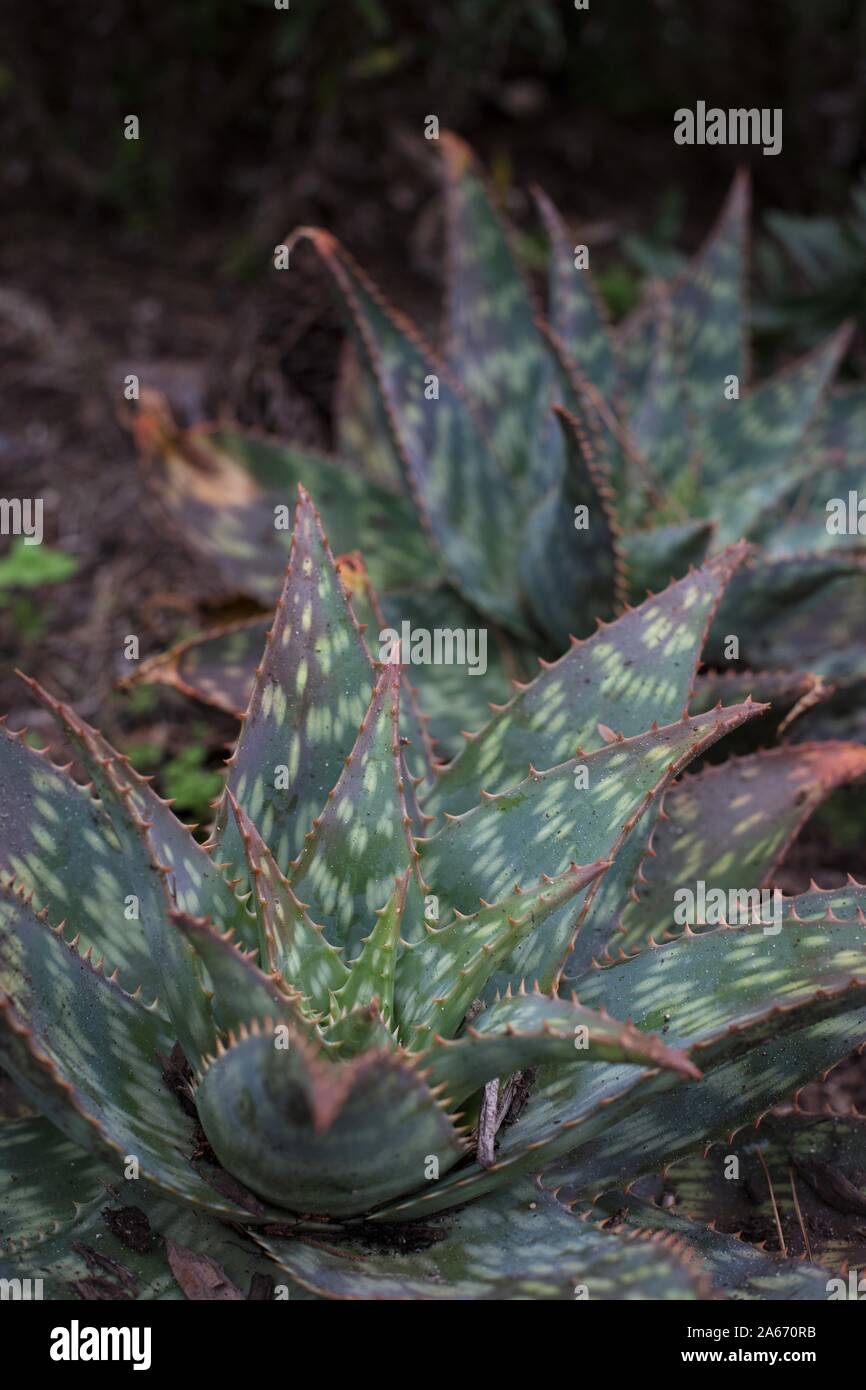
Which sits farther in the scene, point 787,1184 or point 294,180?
point 294,180

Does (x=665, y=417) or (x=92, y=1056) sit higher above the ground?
(x=665, y=417)

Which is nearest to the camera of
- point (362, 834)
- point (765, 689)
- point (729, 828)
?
point (362, 834)

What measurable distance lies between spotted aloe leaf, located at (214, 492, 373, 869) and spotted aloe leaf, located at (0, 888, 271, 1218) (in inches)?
9.4

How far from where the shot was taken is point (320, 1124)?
132 centimetres

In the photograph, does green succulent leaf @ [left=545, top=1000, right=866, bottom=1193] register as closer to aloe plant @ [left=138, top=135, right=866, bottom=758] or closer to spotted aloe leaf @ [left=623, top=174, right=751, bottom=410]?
aloe plant @ [left=138, top=135, right=866, bottom=758]

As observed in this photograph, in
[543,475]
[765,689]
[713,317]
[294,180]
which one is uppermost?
[294,180]

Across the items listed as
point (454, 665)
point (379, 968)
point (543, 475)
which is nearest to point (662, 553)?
point (543, 475)

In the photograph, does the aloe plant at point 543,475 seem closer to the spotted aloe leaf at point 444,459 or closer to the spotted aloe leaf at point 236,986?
the spotted aloe leaf at point 444,459

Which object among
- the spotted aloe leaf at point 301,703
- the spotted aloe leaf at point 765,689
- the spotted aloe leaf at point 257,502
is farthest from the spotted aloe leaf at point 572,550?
the spotted aloe leaf at point 301,703

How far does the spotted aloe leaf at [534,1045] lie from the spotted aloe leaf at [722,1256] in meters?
0.26

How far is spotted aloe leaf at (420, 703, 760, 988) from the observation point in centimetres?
162

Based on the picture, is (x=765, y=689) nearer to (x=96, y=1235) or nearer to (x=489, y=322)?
(x=489, y=322)

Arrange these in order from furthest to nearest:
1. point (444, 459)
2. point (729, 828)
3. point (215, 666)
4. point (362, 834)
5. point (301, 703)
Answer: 1. point (444, 459)
2. point (215, 666)
3. point (729, 828)
4. point (301, 703)
5. point (362, 834)

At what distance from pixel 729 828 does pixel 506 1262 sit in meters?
0.75
